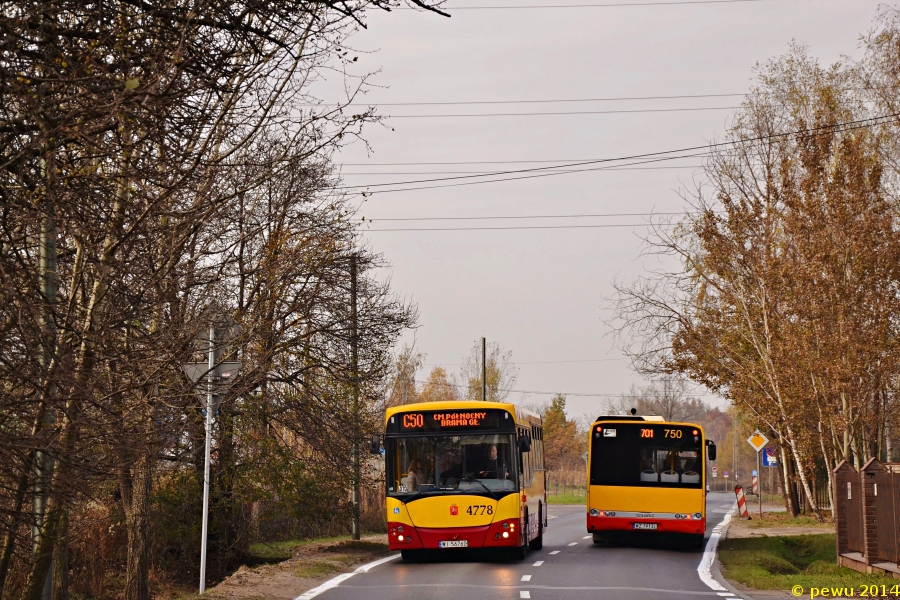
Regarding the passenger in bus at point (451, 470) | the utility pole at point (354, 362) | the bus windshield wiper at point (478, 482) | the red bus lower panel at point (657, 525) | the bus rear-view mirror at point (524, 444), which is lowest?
the red bus lower panel at point (657, 525)

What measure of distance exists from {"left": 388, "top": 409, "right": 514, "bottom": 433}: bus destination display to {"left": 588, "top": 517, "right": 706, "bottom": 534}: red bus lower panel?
209 inches

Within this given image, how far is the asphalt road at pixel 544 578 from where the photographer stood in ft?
49.0

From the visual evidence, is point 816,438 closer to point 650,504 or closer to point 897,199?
point 897,199

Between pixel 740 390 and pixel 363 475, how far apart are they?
51.1 ft

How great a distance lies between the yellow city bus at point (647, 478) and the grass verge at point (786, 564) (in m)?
1.30

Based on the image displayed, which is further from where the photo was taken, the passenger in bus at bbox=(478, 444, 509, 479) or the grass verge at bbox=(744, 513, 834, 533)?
the grass verge at bbox=(744, 513, 834, 533)

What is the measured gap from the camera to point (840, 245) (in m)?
32.4

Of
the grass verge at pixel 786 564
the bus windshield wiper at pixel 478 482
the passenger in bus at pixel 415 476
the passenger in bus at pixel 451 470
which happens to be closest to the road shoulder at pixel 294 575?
the passenger in bus at pixel 415 476

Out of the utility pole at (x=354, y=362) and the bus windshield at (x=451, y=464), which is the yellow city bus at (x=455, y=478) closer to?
the bus windshield at (x=451, y=464)

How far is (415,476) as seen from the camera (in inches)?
791

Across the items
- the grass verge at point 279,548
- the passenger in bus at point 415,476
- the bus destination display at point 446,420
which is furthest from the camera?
the grass verge at point 279,548

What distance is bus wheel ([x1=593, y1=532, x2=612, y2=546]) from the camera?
25.8m

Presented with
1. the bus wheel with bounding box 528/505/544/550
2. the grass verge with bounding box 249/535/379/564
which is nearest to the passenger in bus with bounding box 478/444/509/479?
the bus wheel with bounding box 528/505/544/550

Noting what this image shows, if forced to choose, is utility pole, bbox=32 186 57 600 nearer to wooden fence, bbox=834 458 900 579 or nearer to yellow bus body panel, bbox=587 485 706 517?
wooden fence, bbox=834 458 900 579
